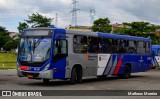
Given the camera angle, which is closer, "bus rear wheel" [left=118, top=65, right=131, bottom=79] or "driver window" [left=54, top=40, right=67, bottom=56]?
"driver window" [left=54, top=40, right=67, bottom=56]

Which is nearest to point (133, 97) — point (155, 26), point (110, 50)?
point (110, 50)

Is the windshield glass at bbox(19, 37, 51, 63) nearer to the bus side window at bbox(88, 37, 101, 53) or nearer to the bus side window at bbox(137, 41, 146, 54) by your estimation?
the bus side window at bbox(88, 37, 101, 53)

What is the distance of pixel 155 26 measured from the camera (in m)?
72.2

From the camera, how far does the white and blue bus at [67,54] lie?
19234 mm

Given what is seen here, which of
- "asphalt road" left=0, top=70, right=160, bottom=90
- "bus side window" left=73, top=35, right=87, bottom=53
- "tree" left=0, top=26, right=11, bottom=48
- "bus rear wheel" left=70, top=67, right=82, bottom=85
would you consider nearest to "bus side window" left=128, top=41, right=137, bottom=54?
"asphalt road" left=0, top=70, right=160, bottom=90

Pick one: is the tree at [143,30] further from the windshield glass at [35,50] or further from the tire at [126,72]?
the windshield glass at [35,50]

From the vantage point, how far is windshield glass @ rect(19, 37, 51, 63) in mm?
19234

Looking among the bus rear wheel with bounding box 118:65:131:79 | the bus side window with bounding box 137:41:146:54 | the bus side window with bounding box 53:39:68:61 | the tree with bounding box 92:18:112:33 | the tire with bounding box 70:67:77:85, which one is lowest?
the bus rear wheel with bounding box 118:65:131:79

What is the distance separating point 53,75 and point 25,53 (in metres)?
1.81

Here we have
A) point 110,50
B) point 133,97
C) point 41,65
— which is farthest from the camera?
point 110,50

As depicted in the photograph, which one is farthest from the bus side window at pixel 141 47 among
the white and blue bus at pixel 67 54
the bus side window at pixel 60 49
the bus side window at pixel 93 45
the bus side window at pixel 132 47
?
the bus side window at pixel 60 49

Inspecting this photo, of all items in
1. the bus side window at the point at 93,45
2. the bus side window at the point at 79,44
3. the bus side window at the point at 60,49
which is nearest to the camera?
the bus side window at the point at 60,49

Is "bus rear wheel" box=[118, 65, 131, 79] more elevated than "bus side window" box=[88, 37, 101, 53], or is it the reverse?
"bus side window" box=[88, 37, 101, 53]

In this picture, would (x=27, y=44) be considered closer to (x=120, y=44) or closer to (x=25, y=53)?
(x=25, y=53)
